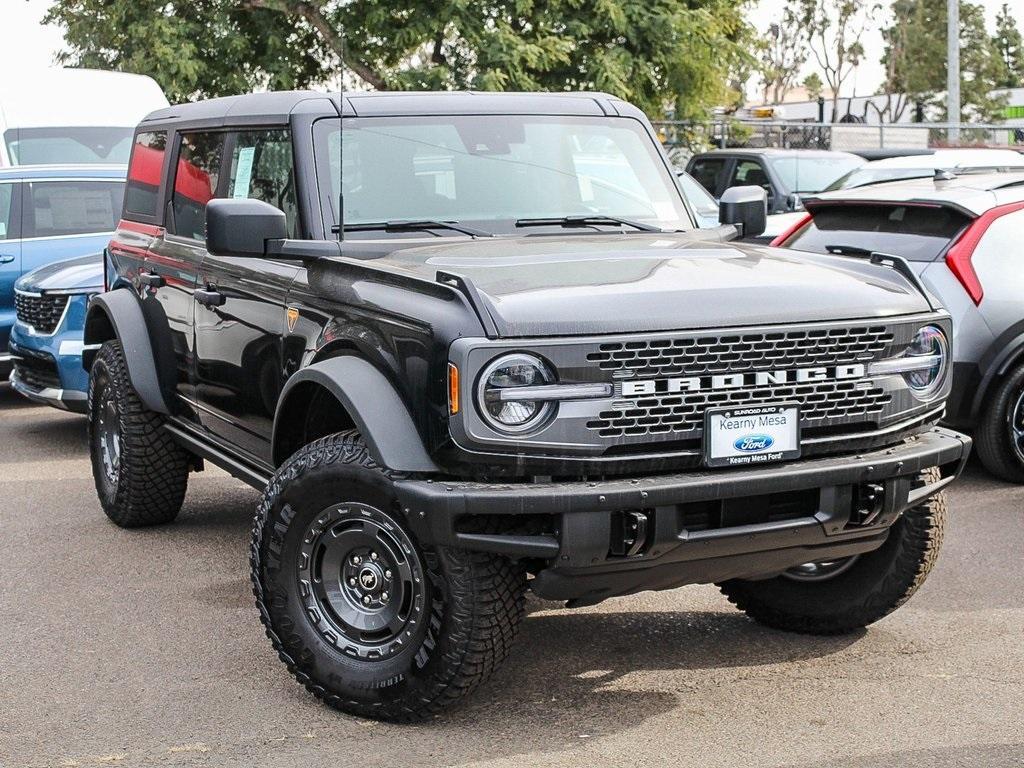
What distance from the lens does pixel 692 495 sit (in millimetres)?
4160

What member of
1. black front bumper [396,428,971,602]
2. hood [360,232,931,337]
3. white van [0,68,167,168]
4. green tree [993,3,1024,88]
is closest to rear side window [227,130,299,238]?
hood [360,232,931,337]

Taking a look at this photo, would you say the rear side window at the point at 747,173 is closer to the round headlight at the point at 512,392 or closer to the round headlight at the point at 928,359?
the round headlight at the point at 928,359

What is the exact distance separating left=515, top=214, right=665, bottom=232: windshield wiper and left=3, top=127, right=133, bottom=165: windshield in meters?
9.47

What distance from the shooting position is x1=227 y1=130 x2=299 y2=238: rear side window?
5.57 meters

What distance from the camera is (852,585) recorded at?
5320mm

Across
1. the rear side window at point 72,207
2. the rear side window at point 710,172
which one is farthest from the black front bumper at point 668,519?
the rear side window at point 710,172

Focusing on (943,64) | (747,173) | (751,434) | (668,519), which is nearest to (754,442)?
(751,434)

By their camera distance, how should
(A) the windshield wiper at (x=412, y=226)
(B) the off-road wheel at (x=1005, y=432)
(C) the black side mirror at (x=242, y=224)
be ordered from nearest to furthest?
(C) the black side mirror at (x=242, y=224)
(A) the windshield wiper at (x=412, y=226)
(B) the off-road wheel at (x=1005, y=432)

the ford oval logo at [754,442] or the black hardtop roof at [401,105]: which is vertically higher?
the black hardtop roof at [401,105]

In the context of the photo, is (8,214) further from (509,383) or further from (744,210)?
(509,383)

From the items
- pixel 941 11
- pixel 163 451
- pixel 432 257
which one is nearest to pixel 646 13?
pixel 163 451

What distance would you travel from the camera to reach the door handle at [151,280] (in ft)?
21.9

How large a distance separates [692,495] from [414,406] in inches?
33.1

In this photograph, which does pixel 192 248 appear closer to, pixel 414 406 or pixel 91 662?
pixel 91 662
